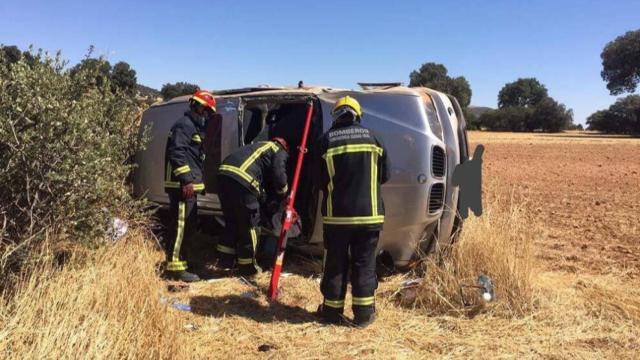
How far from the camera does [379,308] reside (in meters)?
4.68

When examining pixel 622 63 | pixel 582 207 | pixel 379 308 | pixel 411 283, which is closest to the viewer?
pixel 379 308

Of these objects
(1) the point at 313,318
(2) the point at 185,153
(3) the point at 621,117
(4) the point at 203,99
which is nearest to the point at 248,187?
(2) the point at 185,153

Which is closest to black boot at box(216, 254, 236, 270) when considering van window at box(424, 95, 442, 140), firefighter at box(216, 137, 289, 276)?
firefighter at box(216, 137, 289, 276)

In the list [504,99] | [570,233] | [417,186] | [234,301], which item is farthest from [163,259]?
[504,99]

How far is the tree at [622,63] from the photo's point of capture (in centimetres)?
6462

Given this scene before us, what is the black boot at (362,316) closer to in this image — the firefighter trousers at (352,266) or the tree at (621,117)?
the firefighter trousers at (352,266)

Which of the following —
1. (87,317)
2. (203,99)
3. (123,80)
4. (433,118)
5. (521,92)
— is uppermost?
(521,92)

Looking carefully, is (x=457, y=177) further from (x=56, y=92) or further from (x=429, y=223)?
(x=56, y=92)

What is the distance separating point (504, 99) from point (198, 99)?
91.5 m

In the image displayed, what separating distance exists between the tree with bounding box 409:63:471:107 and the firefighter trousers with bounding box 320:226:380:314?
59423mm

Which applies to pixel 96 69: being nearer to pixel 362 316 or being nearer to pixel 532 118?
pixel 362 316

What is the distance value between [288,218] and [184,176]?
1.13m

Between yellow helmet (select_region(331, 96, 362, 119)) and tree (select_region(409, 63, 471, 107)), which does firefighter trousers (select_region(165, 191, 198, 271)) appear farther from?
tree (select_region(409, 63, 471, 107))

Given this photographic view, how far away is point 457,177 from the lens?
5.08m
